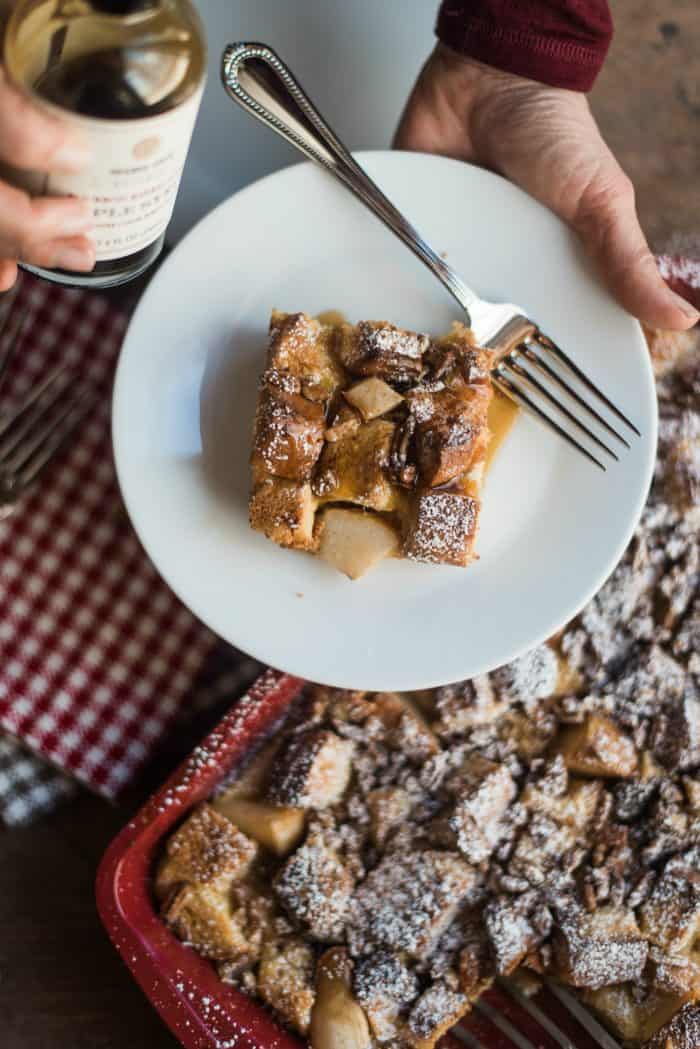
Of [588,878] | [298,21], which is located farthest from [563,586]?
[298,21]

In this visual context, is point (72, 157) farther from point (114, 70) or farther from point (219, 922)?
point (219, 922)

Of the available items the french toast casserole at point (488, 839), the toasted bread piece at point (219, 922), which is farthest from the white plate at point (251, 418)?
the toasted bread piece at point (219, 922)

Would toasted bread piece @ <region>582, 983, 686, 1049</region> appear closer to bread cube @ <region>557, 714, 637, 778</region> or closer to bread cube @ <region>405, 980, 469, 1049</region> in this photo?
bread cube @ <region>405, 980, 469, 1049</region>

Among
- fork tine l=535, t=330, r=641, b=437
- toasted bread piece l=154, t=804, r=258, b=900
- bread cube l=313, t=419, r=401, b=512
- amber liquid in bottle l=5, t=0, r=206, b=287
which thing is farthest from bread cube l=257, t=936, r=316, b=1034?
amber liquid in bottle l=5, t=0, r=206, b=287

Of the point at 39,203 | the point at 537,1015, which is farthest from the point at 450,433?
the point at 537,1015

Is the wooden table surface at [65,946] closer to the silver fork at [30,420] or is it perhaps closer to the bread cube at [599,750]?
the silver fork at [30,420]

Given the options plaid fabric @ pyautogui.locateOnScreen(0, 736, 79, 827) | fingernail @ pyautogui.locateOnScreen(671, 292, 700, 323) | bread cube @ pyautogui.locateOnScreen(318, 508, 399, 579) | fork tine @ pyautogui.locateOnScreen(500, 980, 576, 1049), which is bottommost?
plaid fabric @ pyautogui.locateOnScreen(0, 736, 79, 827)
